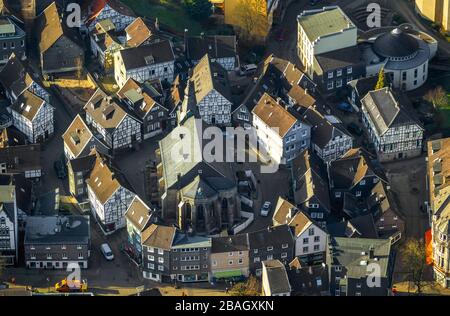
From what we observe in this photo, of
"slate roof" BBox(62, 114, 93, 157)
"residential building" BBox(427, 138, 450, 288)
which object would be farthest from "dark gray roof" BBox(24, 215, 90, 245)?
"residential building" BBox(427, 138, 450, 288)

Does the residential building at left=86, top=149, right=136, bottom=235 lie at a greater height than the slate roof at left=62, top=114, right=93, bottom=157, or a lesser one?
lesser

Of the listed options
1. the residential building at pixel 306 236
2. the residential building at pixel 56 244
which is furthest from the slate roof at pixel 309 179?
the residential building at pixel 56 244

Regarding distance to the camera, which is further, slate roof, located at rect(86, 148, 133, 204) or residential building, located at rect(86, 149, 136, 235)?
slate roof, located at rect(86, 148, 133, 204)

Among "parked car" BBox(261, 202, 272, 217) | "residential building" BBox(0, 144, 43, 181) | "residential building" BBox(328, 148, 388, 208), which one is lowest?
"parked car" BBox(261, 202, 272, 217)

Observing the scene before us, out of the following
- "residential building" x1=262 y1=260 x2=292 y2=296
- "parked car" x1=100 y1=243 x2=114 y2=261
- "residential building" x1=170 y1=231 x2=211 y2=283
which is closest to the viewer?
"residential building" x1=262 y1=260 x2=292 y2=296

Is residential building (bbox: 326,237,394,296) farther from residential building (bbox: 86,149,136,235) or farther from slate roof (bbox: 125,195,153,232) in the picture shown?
residential building (bbox: 86,149,136,235)

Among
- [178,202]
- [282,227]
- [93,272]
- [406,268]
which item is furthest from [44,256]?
[406,268]

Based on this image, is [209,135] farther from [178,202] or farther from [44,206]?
[44,206]

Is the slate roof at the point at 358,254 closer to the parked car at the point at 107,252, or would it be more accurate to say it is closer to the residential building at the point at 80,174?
the parked car at the point at 107,252
